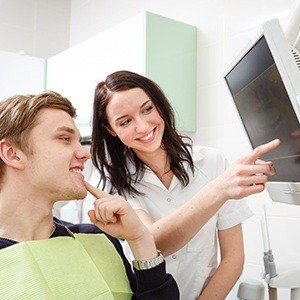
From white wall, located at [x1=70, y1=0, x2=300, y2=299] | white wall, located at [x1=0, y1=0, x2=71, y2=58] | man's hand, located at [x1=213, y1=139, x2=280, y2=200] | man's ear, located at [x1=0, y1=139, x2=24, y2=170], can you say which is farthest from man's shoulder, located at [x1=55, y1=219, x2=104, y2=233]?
white wall, located at [x1=0, y1=0, x2=71, y2=58]

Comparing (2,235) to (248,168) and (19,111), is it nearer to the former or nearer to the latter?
(19,111)

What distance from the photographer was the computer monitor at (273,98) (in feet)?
2.63

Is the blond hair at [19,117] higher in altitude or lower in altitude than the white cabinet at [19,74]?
lower

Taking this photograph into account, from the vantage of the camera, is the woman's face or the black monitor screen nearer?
the black monitor screen

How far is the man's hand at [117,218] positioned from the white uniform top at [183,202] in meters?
0.24

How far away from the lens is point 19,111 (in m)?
1.18

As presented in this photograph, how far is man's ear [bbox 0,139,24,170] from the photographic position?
3.84 ft

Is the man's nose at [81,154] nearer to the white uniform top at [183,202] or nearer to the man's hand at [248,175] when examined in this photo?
the white uniform top at [183,202]

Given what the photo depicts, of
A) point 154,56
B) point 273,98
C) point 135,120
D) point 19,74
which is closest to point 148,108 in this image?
point 135,120

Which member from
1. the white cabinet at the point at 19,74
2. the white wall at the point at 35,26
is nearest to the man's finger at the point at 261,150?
the white cabinet at the point at 19,74

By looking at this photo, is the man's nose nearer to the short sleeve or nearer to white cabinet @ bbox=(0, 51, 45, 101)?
the short sleeve

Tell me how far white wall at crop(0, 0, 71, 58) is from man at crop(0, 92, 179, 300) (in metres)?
2.26

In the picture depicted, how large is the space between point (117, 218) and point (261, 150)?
467 millimetres

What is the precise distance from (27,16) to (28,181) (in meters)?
2.54
